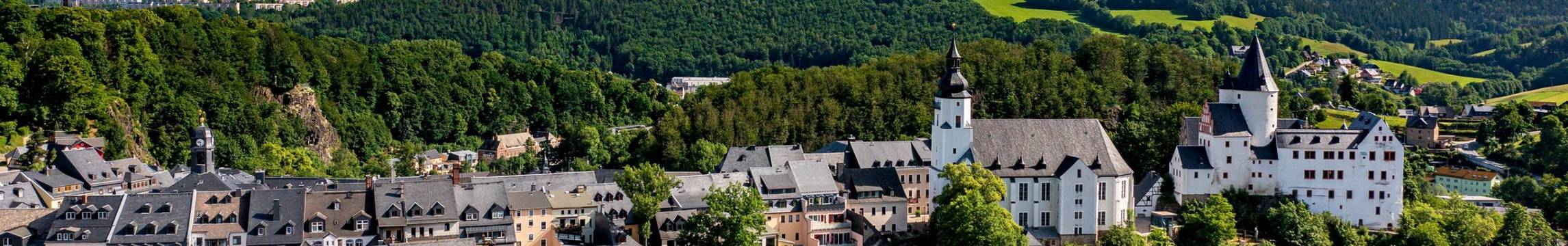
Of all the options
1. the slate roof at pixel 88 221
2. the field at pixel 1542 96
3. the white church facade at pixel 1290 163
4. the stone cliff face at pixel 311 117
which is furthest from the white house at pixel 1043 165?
the field at pixel 1542 96

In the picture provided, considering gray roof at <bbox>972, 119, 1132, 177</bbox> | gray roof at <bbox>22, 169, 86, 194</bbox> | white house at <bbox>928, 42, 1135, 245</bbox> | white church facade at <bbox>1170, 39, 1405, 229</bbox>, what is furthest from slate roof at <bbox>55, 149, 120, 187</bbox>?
white church facade at <bbox>1170, 39, 1405, 229</bbox>

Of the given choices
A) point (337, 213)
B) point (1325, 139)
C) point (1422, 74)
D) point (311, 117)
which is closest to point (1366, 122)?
point (1325, 139)

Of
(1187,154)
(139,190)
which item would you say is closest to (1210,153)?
(1187,154)

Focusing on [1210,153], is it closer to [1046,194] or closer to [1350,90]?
[1046,194]

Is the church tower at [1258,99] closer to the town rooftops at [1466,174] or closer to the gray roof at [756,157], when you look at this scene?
the gray roof at [756,157]

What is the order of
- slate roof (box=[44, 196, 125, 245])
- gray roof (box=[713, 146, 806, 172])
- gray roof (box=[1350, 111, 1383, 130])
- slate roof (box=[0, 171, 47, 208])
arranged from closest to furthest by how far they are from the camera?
slate roof (box=[44, 196, 125, 245]) → slate roof (box=[0, 171, 47, 208]) → gray roof (box=[1350, 111, 1383, 130]) → gray roof (box=[713, 146, 806, 172])

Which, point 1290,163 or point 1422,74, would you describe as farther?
point 1422,74

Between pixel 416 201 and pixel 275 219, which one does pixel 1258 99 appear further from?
pixel 275 219

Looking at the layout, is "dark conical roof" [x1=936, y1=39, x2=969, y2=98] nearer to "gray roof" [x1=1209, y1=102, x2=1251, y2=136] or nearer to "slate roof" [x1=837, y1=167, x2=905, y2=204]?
"slate roof" [x1=837, y1=167, x2=905, y2=204]
